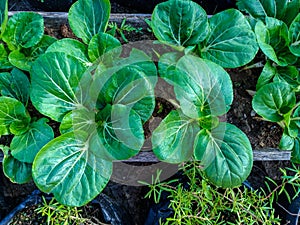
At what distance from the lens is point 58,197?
1232 millimetres

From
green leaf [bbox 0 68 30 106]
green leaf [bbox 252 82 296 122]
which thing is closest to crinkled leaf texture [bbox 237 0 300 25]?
green leaf [bbox 252 82 296 122]

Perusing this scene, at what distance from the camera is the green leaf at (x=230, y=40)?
1349 mm

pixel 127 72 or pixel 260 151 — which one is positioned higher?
pixel 127 72

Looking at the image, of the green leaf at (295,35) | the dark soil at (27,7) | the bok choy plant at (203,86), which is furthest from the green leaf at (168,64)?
the dark soil at (27,7)

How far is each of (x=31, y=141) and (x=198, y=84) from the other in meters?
0.54

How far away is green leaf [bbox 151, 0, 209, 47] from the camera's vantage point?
1336mm

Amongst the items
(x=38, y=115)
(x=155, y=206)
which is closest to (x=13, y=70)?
(x=38, y=115)

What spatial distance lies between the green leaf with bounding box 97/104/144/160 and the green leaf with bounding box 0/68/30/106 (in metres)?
0.29

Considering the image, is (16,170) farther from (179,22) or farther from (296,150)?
(296,150)

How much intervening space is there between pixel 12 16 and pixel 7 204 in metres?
0.80

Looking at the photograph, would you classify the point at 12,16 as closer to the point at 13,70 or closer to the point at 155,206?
the point at 13,70

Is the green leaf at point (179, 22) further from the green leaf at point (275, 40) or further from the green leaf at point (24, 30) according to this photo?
the green leaf at point (24, 30)

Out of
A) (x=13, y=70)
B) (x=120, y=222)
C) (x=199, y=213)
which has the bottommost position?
(x=120, y=222)

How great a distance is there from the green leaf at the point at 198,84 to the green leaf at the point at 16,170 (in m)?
0.53
